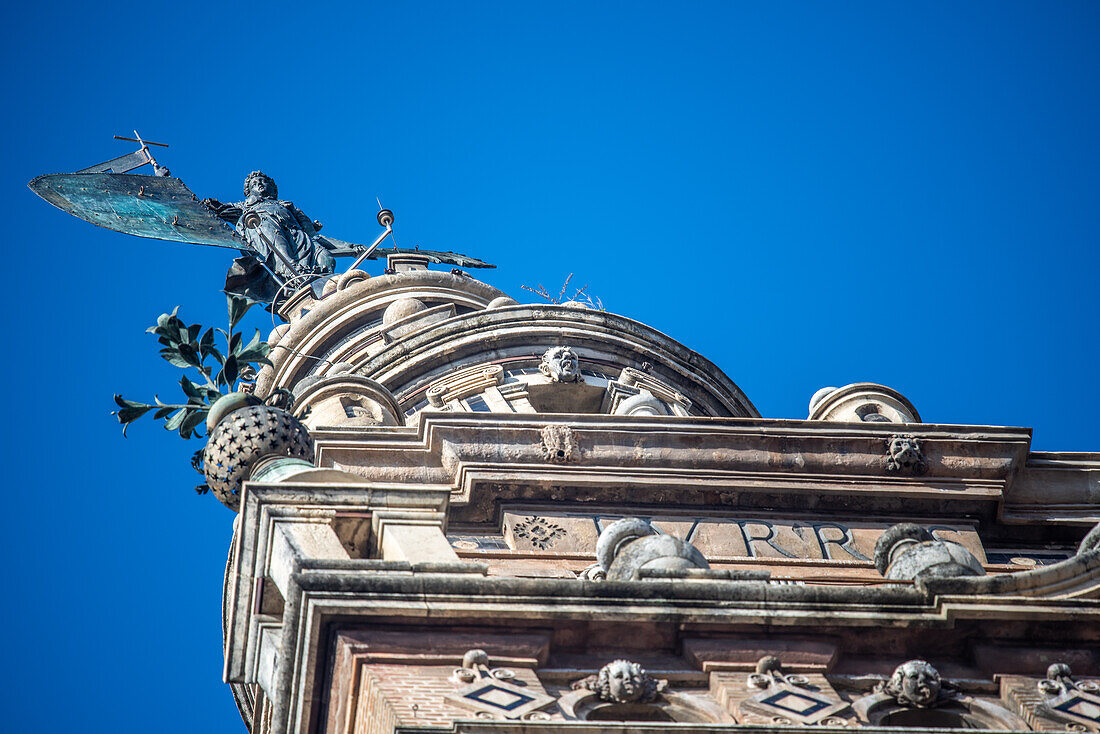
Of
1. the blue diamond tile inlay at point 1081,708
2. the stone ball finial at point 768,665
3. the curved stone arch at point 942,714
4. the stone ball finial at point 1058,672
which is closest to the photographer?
the blue diamond tile inlay at point 1081,708

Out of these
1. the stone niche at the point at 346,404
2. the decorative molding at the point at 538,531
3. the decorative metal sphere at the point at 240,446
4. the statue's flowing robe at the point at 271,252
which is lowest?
the decorative metal sphere at the point at 240,446

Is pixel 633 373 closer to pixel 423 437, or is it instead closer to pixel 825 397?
pixel 825 397

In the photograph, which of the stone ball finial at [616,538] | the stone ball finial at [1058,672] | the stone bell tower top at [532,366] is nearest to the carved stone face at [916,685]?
the stone ball finial at [1058,672]

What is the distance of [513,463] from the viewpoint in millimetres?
20203

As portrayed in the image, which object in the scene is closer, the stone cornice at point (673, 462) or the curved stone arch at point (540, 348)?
the stone cornice at point (673, 462)

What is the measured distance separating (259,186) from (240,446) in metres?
28.4

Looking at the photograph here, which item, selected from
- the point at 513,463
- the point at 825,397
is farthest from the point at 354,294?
the point at 513,463

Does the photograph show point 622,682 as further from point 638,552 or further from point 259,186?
point 259,186

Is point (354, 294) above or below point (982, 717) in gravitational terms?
above

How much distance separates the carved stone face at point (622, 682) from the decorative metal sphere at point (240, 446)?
4222 mm

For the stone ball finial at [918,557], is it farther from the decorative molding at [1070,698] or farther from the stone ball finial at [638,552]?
the stone ball finial at [638,552]

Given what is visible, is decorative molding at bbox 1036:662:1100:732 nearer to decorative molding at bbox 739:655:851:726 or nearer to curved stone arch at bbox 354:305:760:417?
decorative molding at bbox 739:655:851:726

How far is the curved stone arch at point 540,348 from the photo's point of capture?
29188 millimetres

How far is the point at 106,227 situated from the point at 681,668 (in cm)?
2773
